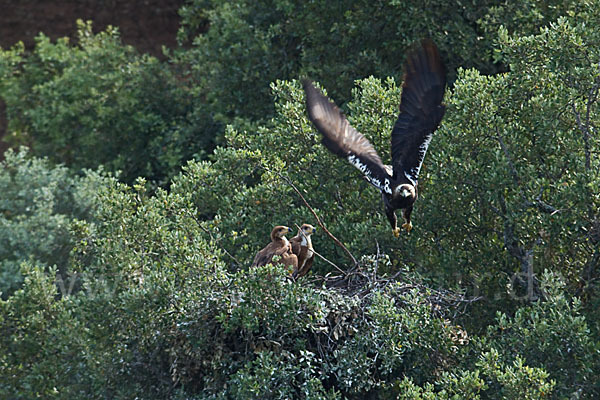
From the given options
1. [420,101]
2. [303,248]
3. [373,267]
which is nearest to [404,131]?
[420,101]

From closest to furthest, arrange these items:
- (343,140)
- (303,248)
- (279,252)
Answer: (343,140) < (279,252) < (303,248)

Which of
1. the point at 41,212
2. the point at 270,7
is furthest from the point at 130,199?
the point at 270,7

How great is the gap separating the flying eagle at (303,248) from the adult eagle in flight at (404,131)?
0.97 m

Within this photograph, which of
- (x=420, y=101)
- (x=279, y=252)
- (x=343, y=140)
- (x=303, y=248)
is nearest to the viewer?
(x=420, y=101)

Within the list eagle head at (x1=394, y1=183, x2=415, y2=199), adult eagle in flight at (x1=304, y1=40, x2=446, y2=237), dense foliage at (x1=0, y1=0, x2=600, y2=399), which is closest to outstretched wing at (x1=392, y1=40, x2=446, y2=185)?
adult eagle in flight at (x1=304, y1=40, x2=446, y2=237)

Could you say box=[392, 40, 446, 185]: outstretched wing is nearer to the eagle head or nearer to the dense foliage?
the eagle head

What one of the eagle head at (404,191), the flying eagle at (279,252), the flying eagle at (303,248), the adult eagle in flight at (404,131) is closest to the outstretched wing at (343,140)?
the adult eagle in flight at (404,131)

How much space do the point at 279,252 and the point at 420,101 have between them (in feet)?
7.39

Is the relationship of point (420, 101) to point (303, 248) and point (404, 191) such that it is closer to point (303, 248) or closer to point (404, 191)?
point (404, 191)

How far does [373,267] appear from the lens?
33.5 feet

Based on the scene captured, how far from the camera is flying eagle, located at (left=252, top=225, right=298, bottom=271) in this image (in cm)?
1022

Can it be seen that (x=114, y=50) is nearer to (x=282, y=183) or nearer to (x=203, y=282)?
(x=282, y=183)

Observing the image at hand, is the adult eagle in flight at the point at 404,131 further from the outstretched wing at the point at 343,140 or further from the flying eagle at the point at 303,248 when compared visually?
the flying eagle at the point at 303,248

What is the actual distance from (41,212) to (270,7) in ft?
18.4
